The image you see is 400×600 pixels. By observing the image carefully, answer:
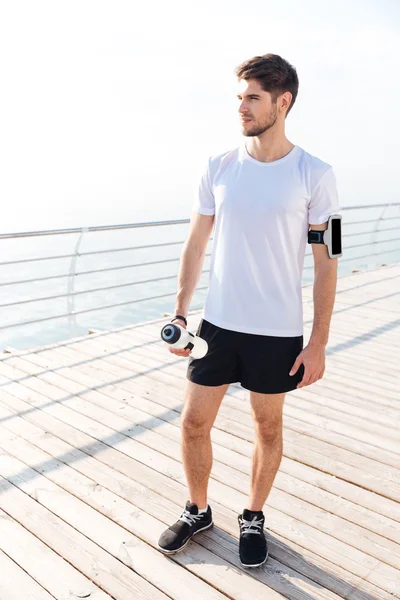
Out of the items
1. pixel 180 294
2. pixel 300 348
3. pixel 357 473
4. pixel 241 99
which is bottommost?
pixel 357 473

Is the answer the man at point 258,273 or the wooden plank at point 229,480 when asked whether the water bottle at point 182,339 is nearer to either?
the man at point 258,273

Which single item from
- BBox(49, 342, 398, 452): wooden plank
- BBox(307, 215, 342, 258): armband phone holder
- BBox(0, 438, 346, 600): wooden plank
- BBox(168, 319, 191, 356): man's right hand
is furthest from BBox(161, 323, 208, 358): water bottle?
BBox(49, 342, 398, 452): wooden plank

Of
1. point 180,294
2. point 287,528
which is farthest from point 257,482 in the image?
point 180,294

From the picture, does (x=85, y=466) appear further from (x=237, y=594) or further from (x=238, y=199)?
(x=238, y=199)

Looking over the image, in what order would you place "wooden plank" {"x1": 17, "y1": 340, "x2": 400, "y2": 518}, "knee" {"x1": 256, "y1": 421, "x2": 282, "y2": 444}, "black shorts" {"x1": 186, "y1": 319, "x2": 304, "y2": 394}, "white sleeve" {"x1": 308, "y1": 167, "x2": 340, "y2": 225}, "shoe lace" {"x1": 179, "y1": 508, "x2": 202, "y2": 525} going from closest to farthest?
"white sleeve" {"x1": 308, "y1": 167, "x2": 340, "y2": 225}
"black shorts" {"x1": 186, "y1": 319, "x2": 304, "y2": 394}
"knee" {"x1": 256, "y1": 421, "x2": 282, "y2": 444}
"shoe lace" {"x1": 179, "y1": 508, "x2": 202, "y2": 525}
"wooden plank" {"x1": 17, "y1": 340, "x2": 400, "y2": 518}

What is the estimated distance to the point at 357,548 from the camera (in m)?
2.11

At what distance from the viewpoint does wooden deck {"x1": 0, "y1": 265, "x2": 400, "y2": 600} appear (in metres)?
1.93

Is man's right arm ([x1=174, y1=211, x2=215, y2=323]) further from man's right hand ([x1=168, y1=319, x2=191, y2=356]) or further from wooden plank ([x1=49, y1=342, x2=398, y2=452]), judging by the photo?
wooden plank ([x1=49, y1=342, x2=398, y2=452])

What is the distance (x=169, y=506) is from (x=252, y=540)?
1.43ft

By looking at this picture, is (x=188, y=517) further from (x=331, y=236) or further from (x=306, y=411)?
(x=306, y=411)

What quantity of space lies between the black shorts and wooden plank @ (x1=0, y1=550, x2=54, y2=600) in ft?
2.67

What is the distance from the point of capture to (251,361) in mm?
1879

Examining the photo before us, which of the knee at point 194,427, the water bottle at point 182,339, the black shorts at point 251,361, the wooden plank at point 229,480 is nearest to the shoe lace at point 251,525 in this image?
the wooden plank at point 229,480

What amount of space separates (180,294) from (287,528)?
0.98 meters
